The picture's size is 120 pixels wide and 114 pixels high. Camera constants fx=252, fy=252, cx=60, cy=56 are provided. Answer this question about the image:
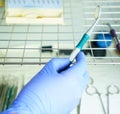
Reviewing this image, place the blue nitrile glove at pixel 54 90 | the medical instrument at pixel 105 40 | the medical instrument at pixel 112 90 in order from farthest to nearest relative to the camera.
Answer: the medical instrument at pixel 112 90 < the medical instrument at pixel 105 40 < the blue nitrile glove at pixel 54 90

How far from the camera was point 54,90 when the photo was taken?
0.60 m

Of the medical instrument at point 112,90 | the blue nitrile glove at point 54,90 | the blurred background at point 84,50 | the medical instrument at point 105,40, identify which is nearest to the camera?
the blue nitrile glove at point 54,90

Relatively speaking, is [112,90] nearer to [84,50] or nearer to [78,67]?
[84,50]

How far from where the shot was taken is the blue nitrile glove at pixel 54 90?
579 millimetres

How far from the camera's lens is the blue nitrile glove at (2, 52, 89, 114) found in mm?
579

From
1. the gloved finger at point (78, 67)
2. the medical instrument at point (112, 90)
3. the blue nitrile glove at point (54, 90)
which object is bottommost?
the blue nitrile glove at point (54, 90)

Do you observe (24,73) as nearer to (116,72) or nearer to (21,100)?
(116,72)

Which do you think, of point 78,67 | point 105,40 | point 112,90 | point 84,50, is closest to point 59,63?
point 78,67

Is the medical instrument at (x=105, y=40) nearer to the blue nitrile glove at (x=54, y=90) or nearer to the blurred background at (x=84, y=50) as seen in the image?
the blurred background at (x=84, y=50)

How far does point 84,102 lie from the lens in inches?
42.2

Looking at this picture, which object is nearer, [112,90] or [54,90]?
[54,90]

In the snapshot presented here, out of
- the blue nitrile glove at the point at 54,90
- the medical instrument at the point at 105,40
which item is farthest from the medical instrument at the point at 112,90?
the blue nitrile glove at the point at 54,90

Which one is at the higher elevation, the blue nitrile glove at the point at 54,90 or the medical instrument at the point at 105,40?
the medical instrument at the point at 105,40

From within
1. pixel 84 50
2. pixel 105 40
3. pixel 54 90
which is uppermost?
pixel 84 50
